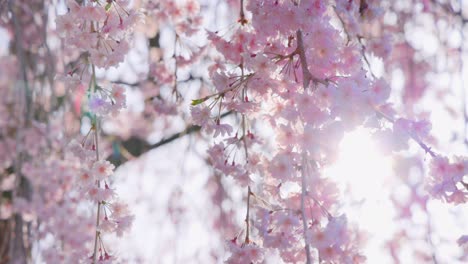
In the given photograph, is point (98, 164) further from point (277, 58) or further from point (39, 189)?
point (39, 189)

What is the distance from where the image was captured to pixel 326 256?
1.23 m

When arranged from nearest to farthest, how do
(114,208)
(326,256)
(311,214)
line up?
(326,256)
(311,214)
(114,208)

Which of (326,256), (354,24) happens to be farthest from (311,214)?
(354,24)

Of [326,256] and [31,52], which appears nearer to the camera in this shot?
[326,256]

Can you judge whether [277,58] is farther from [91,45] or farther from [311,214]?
[91,45]

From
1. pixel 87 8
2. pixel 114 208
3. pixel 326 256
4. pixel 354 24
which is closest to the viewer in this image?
pixel 326 256

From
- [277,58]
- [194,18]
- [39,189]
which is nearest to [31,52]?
[39,189]

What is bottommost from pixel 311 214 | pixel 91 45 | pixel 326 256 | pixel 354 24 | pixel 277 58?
pixel 326 256

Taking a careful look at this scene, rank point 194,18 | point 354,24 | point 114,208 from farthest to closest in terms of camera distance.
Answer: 1. point 194,18
2. point 354,24
3. point 114,208

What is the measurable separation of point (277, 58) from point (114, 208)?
0.63m

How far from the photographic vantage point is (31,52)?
3143mm

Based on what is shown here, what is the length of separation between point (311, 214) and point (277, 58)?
0.37m

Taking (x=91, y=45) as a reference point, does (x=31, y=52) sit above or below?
above

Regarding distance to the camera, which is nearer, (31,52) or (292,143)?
(292,143)
